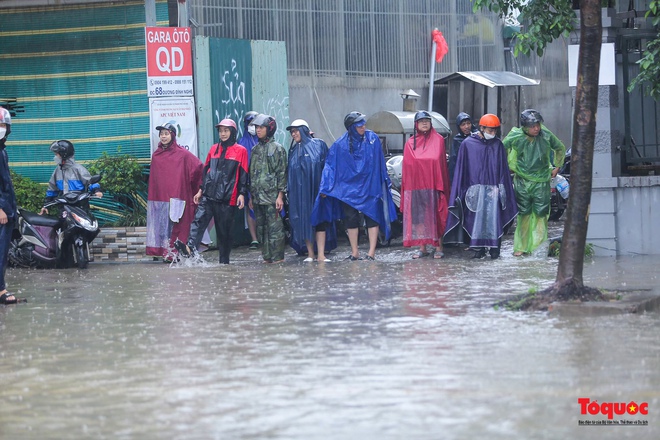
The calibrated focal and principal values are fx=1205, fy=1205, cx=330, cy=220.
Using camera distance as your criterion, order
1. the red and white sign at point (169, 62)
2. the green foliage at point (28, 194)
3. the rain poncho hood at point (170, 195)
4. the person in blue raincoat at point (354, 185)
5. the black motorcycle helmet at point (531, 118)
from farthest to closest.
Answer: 1. the green foliage at point (28, 194)
2. the red and white sign at point (169, 62)
3. the rain poncho hood at point (170, 195)
4. the person in blue raincoat at point (354, 185)
5. the black motorcycle helmet at point (531, 118)

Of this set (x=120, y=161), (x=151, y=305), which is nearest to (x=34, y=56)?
(x=120, y=161)

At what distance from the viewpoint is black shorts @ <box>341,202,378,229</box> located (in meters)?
14.7

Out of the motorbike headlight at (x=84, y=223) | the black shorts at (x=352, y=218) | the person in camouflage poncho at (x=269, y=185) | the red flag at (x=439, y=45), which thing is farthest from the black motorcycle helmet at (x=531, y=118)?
the red flag at (x=439, y=45)

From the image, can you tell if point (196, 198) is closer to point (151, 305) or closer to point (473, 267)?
point (473, 267)

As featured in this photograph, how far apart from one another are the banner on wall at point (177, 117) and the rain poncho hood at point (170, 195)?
463mm

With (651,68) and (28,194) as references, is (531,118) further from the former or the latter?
(28,194)

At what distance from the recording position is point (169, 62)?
51.1 feet

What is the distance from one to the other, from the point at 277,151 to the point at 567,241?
6.12 meters

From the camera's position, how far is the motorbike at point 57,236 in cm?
1480

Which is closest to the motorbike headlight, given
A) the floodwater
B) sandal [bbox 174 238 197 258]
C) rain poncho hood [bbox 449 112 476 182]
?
sandal [bbox 174 238 197 258]

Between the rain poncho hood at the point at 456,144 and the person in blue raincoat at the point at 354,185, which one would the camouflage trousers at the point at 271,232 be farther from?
the rain poncho hood at the point at 456,144

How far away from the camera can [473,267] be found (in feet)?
42.5

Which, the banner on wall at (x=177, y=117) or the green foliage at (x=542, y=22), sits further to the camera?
the banner on wall at (x=177, y=117)

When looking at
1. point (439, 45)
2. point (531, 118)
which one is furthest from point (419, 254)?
point (439, 45)
